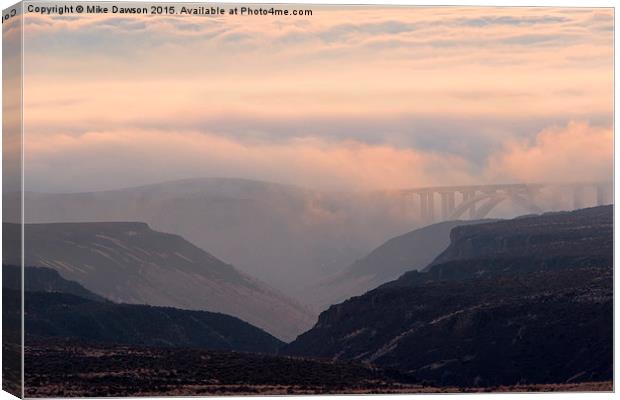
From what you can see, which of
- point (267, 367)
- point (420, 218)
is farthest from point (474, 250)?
point (267, 367)

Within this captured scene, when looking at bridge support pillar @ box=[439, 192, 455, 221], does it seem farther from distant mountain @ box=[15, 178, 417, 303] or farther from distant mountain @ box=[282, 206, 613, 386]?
distant mountain @ box=[282, 206, 613, 386]

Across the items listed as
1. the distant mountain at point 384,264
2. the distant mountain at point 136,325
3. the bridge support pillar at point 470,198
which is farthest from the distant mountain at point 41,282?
the bridge support pillar at point 470,198

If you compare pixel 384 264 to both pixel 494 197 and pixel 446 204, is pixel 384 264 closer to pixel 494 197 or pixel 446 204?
pixel 446 204

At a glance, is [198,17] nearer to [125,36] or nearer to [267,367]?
[125,36]

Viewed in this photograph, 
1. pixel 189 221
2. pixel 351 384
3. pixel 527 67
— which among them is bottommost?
pixel 351 384

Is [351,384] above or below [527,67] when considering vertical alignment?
below

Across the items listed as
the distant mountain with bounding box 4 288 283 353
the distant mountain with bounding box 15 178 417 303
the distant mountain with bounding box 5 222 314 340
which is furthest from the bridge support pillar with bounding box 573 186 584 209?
the distant mountain with bounding box 4 288 283 353

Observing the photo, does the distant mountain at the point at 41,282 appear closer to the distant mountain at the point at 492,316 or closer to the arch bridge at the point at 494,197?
the distant mountain at the point at 492,316
